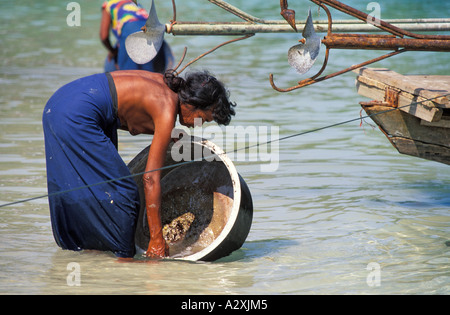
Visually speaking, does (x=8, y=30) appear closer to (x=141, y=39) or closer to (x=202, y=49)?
(x=202, y=49)

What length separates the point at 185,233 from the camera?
506 cm

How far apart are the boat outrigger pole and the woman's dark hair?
12.6 inches

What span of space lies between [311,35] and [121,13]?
11.1 ft

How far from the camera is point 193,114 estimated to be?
14.2ft

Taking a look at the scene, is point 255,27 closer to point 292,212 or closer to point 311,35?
point 311,35

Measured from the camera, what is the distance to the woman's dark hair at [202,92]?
425 centimetres

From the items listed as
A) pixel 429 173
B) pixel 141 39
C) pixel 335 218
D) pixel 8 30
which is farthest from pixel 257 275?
pixel 8 30

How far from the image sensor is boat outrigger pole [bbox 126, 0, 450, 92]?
4453mm
